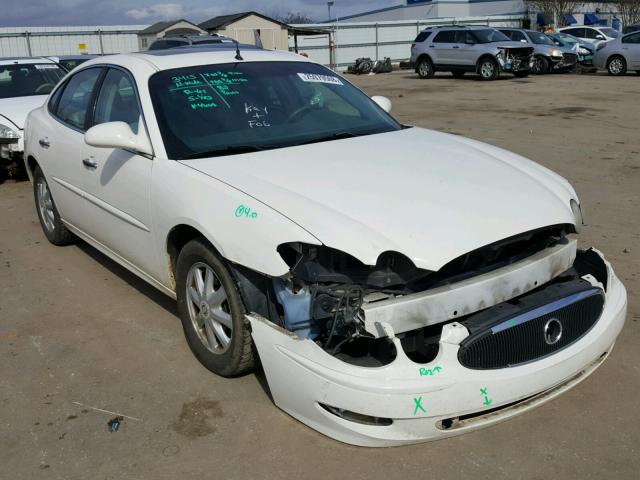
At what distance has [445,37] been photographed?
23.2 metres

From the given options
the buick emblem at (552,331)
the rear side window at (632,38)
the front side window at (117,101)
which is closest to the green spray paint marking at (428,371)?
the buick emblem at (552,331)

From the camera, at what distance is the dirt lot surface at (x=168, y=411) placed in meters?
2.68

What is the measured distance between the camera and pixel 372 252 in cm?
255

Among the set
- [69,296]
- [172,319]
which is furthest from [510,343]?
[69,296]

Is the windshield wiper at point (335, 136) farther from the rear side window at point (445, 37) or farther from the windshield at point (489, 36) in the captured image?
the rear side window at point (445, 37)

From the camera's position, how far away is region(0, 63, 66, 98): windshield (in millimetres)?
9180

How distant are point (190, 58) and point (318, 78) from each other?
85 centimetres

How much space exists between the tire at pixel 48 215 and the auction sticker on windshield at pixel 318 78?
2374mm

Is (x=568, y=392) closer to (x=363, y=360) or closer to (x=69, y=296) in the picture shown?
(x=363, y=360)

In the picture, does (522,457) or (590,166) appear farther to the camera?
(590,166)

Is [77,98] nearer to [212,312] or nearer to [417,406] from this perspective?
[212,312]

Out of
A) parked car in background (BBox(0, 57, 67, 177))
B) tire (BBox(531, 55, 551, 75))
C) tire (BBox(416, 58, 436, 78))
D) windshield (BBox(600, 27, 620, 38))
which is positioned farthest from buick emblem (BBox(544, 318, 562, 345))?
windshield (BBox(600, 27, 620, 38))

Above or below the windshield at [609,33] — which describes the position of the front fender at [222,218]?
below

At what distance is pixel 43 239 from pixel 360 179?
3936 mm
